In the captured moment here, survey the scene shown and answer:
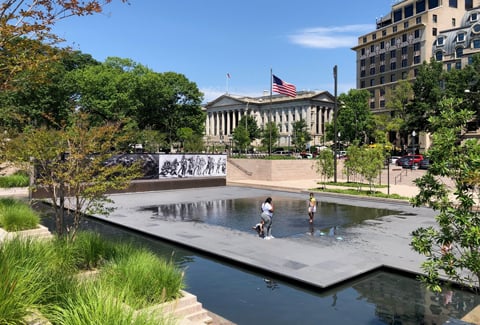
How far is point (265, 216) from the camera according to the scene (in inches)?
577

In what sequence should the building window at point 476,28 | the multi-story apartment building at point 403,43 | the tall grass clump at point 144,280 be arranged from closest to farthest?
the tall grass clump at point 144,280 < the building window at point 476,28 < the multi-story apartment building at point 403,43

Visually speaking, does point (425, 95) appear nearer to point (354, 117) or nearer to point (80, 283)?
point (354, 117)

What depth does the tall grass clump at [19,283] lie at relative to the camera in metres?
4.95

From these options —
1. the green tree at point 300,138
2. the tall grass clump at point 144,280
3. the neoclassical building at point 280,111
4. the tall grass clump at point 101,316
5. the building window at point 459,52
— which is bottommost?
the tall grass clump at point 144,280

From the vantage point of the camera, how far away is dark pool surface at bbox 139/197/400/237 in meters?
17.0

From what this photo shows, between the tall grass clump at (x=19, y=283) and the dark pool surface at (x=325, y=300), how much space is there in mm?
3603

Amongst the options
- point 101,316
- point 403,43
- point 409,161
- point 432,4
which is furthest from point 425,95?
point 101,316

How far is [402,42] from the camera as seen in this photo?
281 feet

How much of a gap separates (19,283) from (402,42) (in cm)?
9353

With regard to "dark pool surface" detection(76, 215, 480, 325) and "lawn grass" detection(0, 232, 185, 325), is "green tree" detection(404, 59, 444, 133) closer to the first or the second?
"dark pool surface" detection(76, 215, 480, 325)

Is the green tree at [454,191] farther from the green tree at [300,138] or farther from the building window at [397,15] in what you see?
the building window at [397,15]

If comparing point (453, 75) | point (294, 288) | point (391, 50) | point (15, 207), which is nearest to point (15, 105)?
point (15, 207)

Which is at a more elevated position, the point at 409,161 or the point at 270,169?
the point at 409,161

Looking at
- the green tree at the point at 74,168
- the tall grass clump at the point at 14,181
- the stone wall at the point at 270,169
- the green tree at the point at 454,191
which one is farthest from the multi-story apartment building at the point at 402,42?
the green tree at the point at 454,191
